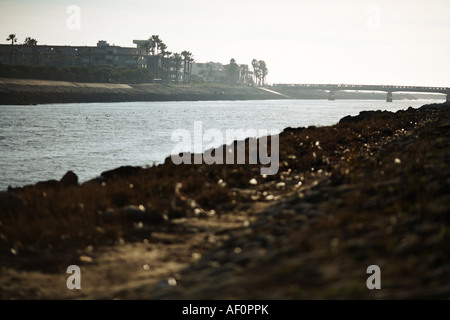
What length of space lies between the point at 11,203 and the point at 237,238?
20.8 ft

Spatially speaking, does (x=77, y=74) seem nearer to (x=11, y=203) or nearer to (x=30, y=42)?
(x=30, y=42)

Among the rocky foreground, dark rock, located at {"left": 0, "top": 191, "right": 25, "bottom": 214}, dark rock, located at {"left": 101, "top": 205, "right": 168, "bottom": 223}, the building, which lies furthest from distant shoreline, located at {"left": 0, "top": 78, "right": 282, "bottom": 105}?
dark rock, located at {"left": 101, "top": 205, "right": 168, "bottom": 223}

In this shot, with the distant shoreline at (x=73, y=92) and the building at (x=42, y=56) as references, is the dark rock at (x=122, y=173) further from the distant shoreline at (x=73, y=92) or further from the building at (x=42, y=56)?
the building at (x=42, y=56)

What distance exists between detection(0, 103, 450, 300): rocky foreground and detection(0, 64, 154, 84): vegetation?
121 m

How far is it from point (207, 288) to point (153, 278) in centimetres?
142

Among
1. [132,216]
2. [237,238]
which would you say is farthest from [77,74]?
[237,238]

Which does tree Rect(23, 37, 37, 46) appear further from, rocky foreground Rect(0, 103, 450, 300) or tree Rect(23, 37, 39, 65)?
rocky foreground Rect(0, 103, 450, 300)

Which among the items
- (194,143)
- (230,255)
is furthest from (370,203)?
(194,143)

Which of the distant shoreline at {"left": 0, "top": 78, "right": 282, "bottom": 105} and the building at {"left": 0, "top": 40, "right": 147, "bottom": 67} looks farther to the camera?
the building at {"left": 0, "top": 40, "right": 147, "bottom": 67}

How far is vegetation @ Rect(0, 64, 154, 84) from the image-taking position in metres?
128

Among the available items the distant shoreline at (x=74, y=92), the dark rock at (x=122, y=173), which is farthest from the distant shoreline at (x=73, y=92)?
the dark rock at (x=122, y=173)

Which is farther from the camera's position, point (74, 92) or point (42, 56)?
point (42, 56)

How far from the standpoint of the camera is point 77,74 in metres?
148

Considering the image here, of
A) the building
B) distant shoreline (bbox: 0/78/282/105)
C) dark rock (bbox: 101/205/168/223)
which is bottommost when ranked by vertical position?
dark rock (bbox: 101/205/168/223)
